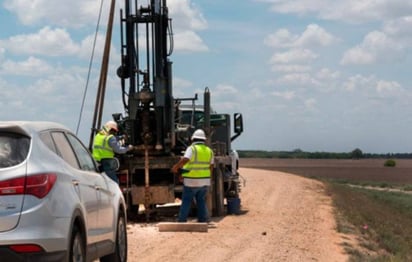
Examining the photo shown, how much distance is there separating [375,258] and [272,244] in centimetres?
179

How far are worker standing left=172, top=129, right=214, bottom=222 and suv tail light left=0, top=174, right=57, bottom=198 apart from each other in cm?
921

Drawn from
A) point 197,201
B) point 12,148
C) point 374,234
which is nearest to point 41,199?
point 12,148

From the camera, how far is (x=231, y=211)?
20219 mm

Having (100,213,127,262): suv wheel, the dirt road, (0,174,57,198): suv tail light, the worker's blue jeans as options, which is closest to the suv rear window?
(0,174,57,198): suv tail light

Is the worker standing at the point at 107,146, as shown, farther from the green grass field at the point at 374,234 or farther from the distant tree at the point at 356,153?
the distant tree at the point at 356,153

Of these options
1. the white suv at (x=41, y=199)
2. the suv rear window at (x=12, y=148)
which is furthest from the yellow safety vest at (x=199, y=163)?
the suv rear window at (x=12, y=148)

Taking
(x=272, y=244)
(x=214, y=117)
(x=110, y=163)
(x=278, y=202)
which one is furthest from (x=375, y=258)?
(x=278, y=202)

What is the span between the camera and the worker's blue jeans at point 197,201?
655 inches

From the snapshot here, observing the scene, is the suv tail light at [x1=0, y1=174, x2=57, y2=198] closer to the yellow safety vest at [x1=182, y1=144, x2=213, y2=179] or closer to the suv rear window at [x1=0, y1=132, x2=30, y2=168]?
the suv rear window at [x1=0, y1=132, x2=30, y2=168]

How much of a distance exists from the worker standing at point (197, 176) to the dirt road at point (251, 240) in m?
0.54

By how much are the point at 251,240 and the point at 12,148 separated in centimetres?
791

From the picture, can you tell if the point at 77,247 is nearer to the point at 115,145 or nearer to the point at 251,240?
the point at 251,240

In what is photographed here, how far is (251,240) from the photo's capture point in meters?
14.8

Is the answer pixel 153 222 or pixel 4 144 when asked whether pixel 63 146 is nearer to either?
pixel 4 144
